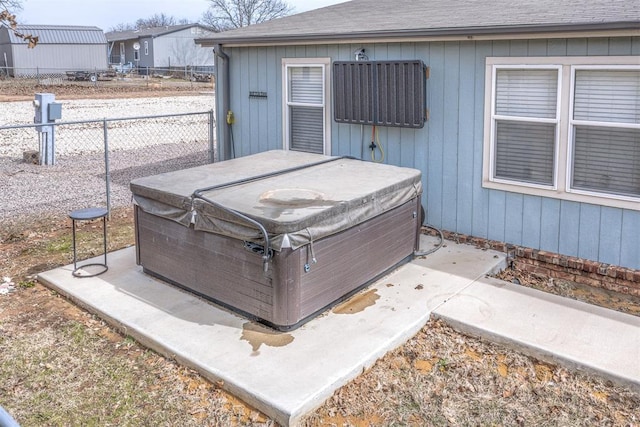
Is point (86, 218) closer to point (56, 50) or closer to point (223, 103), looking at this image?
point (223, 103)

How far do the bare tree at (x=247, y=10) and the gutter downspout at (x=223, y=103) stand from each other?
138 ft

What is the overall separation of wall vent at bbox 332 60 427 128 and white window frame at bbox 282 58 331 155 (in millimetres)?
245

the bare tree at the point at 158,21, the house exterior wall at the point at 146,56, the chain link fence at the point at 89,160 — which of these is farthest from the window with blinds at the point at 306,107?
the bare tree at the point at 158,21

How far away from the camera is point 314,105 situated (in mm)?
6953

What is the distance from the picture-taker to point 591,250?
5.12m

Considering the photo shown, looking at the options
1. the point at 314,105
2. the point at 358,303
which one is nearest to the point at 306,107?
the point at 314,105

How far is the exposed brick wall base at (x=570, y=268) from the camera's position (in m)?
4.96

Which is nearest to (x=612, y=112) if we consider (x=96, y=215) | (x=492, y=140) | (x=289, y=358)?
(x=492, y=140)

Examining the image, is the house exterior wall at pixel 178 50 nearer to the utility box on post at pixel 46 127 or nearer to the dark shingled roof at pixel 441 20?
the utility box on post at pixel 46 127

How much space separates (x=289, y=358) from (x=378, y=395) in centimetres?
62

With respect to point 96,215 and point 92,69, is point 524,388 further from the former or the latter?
point 92,69

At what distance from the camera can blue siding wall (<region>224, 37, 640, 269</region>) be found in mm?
4965

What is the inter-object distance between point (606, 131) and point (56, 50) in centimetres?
4104

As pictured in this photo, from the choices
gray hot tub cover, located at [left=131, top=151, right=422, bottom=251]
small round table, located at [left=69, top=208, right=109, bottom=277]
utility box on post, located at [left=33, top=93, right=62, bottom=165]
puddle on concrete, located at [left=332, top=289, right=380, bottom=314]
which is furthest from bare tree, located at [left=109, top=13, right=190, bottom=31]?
puddle on concrete, located at [left=332, top=289, right=380, bottom=314]
